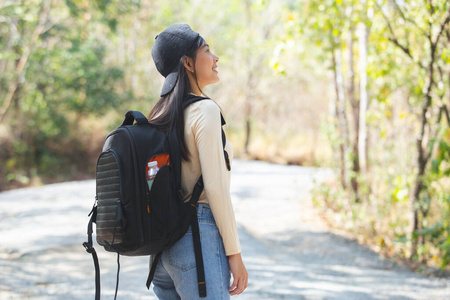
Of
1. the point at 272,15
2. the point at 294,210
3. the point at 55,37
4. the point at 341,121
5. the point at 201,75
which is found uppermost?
the point at 272,15

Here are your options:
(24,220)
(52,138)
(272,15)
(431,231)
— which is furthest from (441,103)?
(272,15)

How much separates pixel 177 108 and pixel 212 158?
219 mm

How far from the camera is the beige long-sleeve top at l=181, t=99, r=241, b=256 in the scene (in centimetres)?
166

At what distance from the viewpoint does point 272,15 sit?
22906 mm

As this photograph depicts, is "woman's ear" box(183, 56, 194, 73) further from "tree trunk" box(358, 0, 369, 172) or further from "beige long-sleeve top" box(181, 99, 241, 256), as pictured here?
"tree trunk" box(358, 0, 369, 172)

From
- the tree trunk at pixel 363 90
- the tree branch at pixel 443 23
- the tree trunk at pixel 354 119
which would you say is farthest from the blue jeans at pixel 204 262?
the tree trunk at pixel 354 119

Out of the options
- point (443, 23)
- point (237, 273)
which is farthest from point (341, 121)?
point (237, 273)

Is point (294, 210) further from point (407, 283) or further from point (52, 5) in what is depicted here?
point (52, 5)

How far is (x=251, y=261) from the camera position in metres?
6.09

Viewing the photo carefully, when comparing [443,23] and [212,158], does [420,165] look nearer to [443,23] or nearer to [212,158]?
[443,23]

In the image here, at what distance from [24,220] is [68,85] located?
879cm

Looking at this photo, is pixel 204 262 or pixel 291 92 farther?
pixel 291 92

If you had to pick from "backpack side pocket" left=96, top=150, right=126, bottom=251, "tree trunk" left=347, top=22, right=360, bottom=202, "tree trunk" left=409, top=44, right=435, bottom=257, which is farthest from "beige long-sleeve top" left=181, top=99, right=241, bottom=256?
"tree trunk" left=347, top=22, right=360, bottom=202

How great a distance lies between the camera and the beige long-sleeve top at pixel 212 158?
1.66 m
